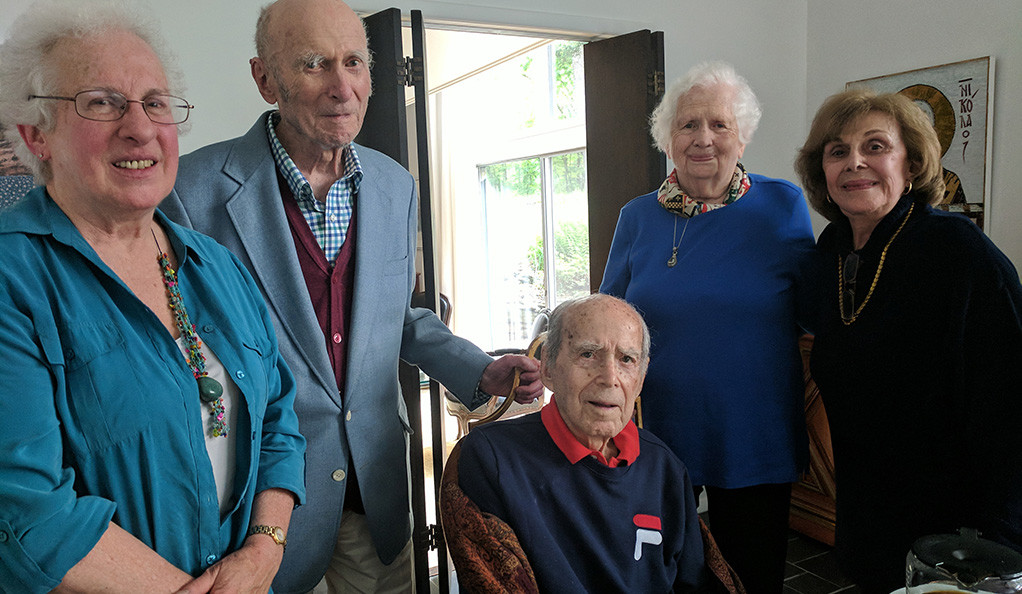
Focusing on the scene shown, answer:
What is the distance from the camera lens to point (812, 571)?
10.5 feet

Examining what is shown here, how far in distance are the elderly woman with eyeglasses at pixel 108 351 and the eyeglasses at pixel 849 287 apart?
1370 millimetres

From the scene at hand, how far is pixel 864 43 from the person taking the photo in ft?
12.0

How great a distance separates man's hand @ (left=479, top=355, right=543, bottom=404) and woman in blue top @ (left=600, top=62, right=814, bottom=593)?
34 centimetres

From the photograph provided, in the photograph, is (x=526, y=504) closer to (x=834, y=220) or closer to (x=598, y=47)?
(x=834, y=220)

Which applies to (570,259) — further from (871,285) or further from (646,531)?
(646,531)

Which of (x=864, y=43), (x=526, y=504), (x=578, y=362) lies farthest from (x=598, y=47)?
(x=526, y=504)

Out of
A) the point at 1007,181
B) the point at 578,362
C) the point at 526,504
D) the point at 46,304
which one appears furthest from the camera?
the point at 1007,181

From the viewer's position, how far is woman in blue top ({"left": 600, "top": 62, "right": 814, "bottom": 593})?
188cm

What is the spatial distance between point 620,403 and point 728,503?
56cm

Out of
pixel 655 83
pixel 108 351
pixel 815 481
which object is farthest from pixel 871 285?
pixel 815 481

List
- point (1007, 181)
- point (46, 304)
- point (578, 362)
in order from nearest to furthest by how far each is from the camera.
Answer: point (46, 304) < point (578, 362) < point (1007, 181)

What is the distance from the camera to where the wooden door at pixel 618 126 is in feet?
10.4

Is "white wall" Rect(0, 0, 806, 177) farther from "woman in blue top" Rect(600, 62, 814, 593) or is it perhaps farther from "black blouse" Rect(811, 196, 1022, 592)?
"black blouse" Rect(811, 196, 1022, 592)

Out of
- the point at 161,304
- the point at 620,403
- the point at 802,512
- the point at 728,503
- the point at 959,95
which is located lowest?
the point at 802,512
